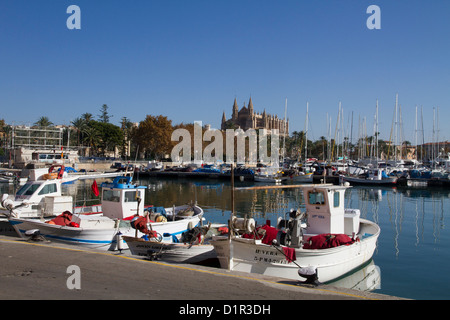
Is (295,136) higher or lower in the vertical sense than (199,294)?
higher

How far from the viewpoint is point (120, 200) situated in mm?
17828

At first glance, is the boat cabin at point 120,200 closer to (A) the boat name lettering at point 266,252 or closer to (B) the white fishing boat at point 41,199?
(B) the white fishing boat at point 41,199

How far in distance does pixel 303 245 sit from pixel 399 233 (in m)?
13.0

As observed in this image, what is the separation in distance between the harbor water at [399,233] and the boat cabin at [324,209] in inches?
79.9

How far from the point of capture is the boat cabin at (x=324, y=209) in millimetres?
15117

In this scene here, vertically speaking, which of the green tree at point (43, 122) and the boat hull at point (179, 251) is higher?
the green tree at point (43, 122)

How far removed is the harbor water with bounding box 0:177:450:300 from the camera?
1434 cm

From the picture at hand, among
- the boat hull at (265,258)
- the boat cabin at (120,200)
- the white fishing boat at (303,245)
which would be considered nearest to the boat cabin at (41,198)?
the boat cabin at (120,200)

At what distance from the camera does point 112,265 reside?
33.6 feet
